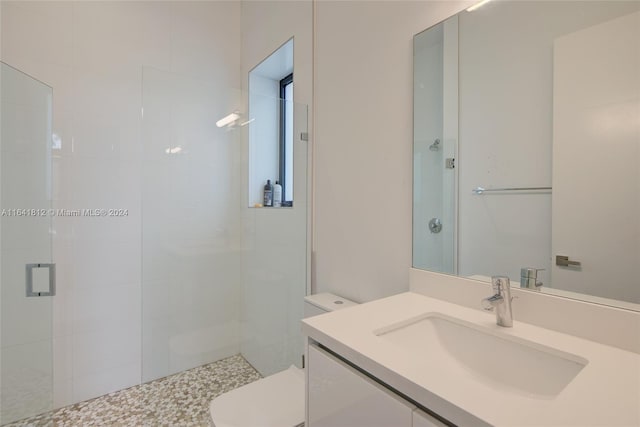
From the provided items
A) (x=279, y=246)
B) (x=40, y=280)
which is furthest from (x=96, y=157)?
(x=279, y=246)

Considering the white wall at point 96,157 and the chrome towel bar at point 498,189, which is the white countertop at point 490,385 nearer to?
the chrome towel bar at point 498,189

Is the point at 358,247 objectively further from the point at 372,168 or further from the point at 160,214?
the point at 160,214

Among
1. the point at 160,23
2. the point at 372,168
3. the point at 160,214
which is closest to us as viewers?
the point at 372,168

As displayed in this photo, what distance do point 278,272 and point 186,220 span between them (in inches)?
25.8

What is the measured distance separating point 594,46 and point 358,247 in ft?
3.45

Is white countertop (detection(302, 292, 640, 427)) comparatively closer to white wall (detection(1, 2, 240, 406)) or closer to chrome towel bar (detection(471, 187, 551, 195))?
chrome towel bar (detection(471, 187, 551, 195))

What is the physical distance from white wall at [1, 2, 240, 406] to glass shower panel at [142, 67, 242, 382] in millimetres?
123

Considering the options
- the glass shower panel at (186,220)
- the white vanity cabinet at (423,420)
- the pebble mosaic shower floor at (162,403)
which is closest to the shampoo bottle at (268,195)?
the glass shower panel at (186,220)

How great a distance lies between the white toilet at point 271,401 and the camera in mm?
1226

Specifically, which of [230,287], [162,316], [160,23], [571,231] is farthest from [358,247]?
[160,23]

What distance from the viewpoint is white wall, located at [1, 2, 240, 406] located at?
182cm

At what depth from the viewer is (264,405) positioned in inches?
52.4

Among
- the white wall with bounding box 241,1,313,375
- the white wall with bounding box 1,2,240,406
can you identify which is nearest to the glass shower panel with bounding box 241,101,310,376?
the white wall with bounding box 241,1,313,375

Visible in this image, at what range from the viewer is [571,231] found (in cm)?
87
